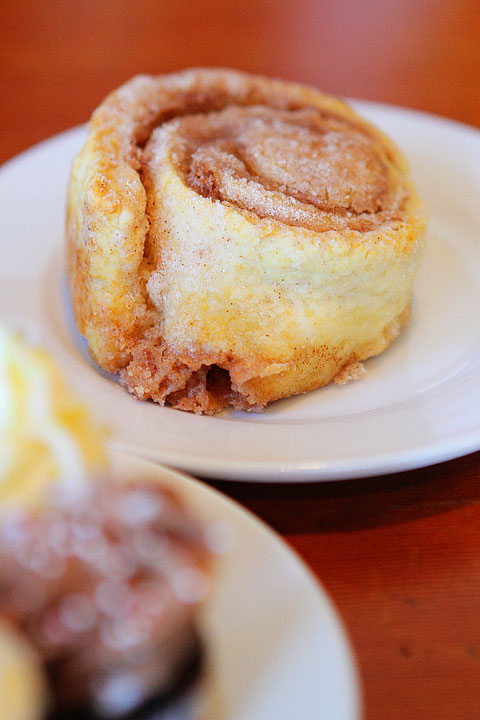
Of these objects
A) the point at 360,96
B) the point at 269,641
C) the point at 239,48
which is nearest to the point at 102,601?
A: the point at 269,641

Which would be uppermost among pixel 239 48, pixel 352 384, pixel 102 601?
pixel 102 601

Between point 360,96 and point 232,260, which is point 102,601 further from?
point 360,96

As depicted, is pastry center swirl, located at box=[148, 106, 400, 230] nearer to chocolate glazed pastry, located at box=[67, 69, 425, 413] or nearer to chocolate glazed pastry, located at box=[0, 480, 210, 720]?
chocolate glazed pastry, located at box=[67, 69, 425, 413]

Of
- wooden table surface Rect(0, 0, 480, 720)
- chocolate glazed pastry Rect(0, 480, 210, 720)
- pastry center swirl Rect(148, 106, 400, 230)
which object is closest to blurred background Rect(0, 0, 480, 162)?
wooden table surface Rect(0, 0, 480, 720)

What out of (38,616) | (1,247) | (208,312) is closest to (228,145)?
(208,312)

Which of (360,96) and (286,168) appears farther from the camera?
(360,96)

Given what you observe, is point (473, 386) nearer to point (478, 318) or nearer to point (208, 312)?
point (478, 318)

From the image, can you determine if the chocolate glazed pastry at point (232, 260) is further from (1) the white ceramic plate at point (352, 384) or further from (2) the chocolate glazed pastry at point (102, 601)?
(2) the chocolate glazed pastry at point (102, 601)

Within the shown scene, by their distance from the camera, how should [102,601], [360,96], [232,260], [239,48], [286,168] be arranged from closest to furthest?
1. [102,601]
2. [232,260]
3. [286,168]
4. [360,96]
5. [239,48]
